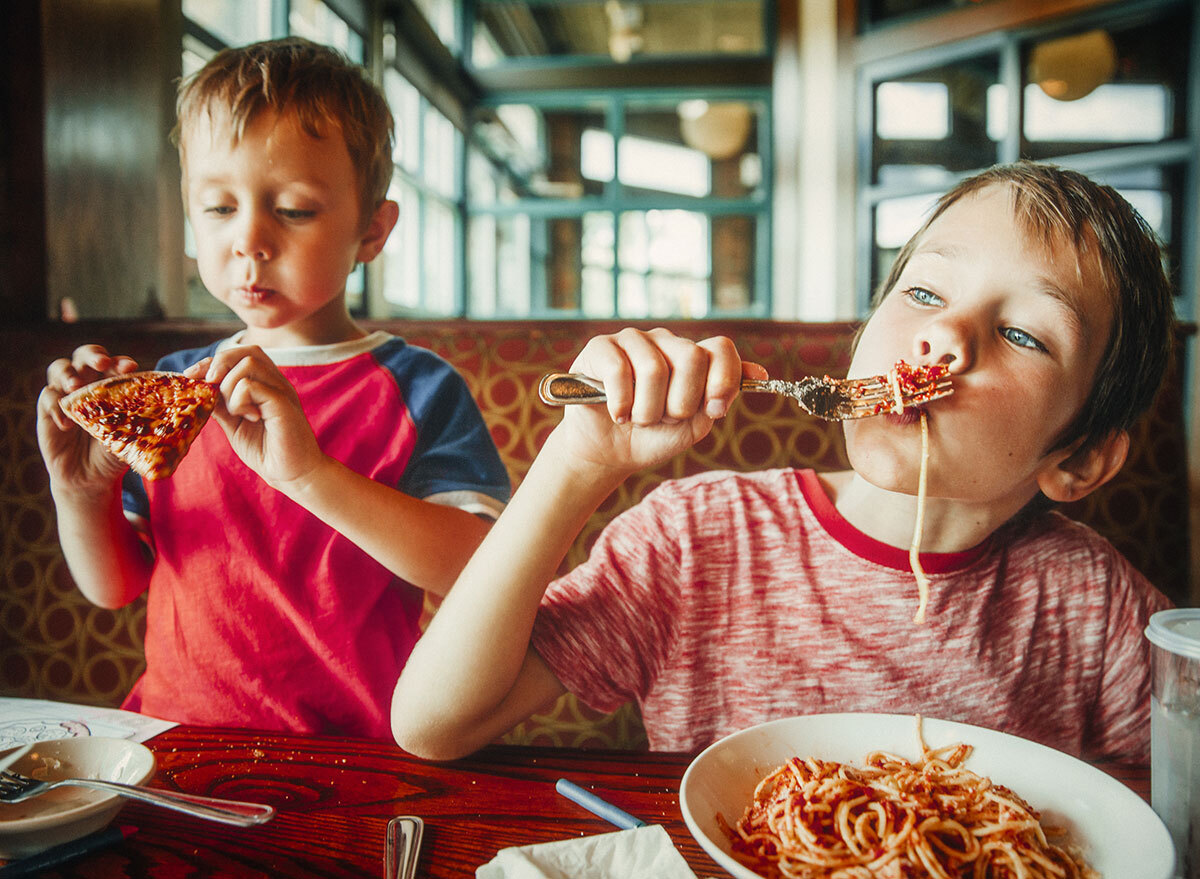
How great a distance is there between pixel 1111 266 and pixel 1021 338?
128 mm

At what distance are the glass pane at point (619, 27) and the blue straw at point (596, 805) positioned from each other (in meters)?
4.69

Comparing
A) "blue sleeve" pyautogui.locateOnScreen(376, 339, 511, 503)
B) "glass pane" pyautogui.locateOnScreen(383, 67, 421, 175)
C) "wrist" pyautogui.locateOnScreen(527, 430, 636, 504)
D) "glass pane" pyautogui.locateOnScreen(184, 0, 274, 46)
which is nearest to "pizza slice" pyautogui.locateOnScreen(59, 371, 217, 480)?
"blue sleeve" pyautogui.locateOnScreen(376, 339, 511, 503)

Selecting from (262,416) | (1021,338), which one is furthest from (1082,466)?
(262,416)

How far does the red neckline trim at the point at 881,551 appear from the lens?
82 cm

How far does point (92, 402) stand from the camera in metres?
0.72

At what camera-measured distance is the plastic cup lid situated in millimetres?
477

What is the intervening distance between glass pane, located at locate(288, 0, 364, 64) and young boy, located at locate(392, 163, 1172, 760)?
1614mm

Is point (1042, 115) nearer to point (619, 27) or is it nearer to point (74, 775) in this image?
point (74, 775)

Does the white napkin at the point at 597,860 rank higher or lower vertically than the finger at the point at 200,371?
lower

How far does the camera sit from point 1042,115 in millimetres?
2469

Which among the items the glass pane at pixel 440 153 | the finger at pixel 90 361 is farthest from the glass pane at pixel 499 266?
the finger at pixel 90 361

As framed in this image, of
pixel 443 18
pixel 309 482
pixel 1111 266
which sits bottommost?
pixel 309 482

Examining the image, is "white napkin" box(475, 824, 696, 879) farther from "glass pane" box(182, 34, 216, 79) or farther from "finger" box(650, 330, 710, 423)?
"glass pane" box(182, 34, 216, 79)

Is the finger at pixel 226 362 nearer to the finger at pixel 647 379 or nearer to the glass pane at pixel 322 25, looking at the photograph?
the finger at pixel 647 379
